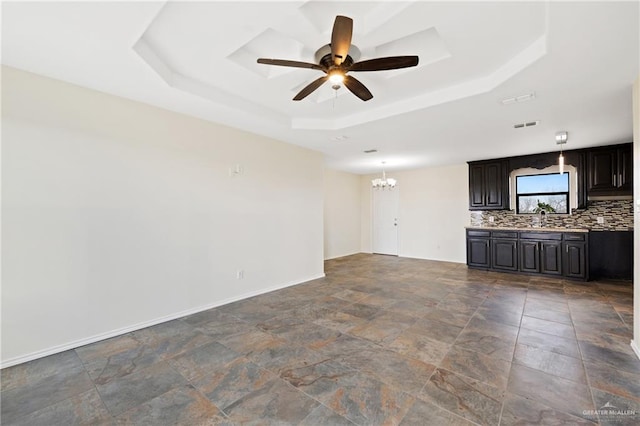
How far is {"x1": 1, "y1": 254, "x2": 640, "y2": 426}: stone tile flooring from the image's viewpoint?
68.4 inches

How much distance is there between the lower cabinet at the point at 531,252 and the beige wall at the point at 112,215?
4.73m

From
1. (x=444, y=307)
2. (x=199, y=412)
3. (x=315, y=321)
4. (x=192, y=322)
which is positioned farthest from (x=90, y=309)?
(x=444, y=307)

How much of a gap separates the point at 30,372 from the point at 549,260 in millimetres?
7422

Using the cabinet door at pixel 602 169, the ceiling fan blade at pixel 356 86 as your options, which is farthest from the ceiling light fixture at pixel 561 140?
the ceiling fan blade at pixel 356 86

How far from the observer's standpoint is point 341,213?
789 centimetres

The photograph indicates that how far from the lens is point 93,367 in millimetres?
2295

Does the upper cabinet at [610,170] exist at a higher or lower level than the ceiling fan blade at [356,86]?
lower

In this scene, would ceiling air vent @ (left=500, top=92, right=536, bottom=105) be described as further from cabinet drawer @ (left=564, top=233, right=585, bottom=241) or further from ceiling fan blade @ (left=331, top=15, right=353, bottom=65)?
cabinet drawer @ (left=564, top=233, right=585, bottom=241)

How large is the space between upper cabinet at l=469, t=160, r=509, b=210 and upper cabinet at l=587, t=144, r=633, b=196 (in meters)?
1.30

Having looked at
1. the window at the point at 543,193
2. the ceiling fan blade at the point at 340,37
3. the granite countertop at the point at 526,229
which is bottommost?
the granite countertop at the point at 526,229

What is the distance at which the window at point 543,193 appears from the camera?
5.43 m

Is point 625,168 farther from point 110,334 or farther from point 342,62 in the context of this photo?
point 110,334

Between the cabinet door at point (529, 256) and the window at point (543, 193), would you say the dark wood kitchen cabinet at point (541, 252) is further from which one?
the window at point (543, 193)

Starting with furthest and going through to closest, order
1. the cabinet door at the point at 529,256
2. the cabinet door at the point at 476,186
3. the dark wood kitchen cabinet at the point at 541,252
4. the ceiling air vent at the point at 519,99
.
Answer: the cabinet door at the point at 476,186, the cabinet door at the point at 529,256, the dark wood kitchen cabinet at the point at 541,252, the ceiling air vent at the point at 519,99
